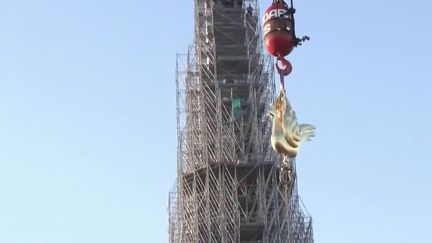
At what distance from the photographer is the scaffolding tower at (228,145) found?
4459cm

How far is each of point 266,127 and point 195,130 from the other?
328 cm

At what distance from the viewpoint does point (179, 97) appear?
49.1 meters

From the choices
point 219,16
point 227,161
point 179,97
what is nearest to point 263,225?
point 227,161

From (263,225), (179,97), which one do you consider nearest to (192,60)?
(179,97)

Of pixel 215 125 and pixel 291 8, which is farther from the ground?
pixel 215 125

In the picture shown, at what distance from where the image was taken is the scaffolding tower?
4459 cm

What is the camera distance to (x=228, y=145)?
152 ft

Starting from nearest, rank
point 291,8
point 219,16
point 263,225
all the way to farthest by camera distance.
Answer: point 291,8, point 263,225, point 219,16

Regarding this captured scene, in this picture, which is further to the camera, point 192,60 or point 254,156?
point 192,60

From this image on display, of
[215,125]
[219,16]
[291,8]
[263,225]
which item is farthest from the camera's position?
[219,16]

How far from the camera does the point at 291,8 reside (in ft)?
57.1

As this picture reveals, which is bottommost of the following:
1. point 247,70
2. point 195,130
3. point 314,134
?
point 314,134

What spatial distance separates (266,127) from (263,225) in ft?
18.1

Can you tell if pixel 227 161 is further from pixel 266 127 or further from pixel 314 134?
pixel 314 134
